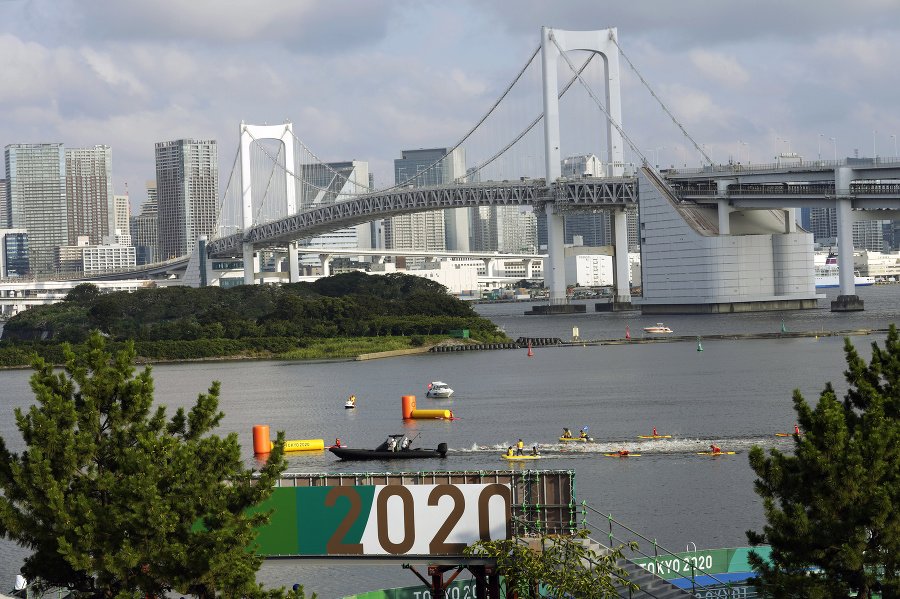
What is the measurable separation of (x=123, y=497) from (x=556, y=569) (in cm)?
412

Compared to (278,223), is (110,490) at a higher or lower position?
lower

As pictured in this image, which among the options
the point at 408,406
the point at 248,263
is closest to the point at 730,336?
the point at 408,406

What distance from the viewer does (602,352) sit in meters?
50.9

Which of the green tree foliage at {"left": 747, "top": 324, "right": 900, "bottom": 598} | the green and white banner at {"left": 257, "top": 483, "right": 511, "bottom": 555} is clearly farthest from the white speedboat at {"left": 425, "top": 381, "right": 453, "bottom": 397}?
the green tree foliage at {"left": 747, "top": 324, "right": 900, "bottom": 598}

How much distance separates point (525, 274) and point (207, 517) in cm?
15880

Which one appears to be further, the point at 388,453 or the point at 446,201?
the point at 446,201

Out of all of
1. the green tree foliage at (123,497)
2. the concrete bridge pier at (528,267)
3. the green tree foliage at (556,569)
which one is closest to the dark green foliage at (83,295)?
the green tree foliage at (123,497)

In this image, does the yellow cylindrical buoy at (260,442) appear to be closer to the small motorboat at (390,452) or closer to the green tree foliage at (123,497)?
the small motorboat at (390,452)

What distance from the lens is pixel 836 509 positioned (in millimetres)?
9477

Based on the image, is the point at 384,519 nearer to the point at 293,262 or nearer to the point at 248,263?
the point at 293,262

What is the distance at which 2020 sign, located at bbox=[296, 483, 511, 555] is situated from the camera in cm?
1145

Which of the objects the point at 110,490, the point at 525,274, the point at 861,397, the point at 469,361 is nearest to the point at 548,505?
the point at 861,397

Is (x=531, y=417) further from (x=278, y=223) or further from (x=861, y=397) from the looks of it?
(x=278, y=223)

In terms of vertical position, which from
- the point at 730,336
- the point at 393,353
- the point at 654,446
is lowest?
the point at 654,446
